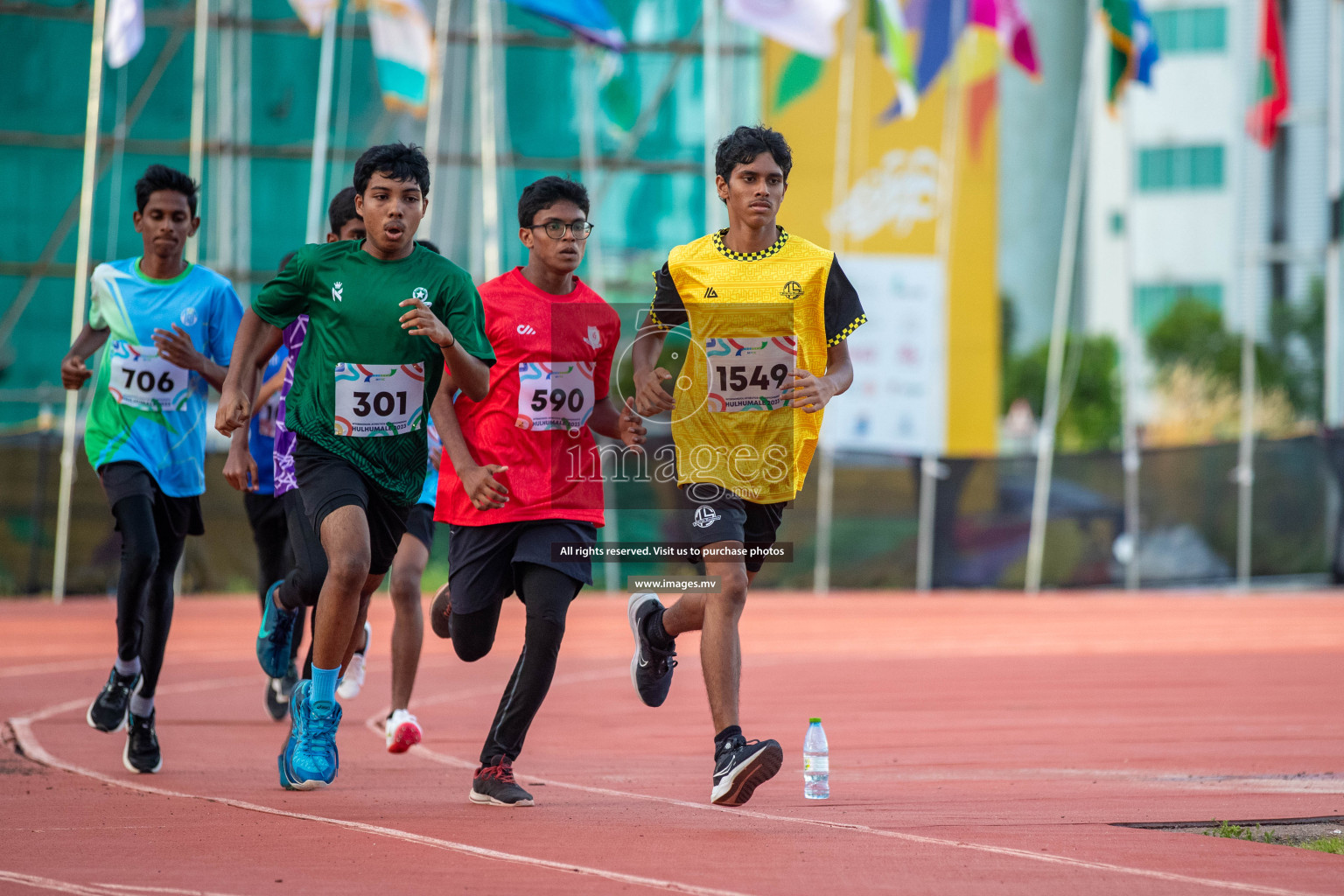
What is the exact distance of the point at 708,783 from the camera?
6383 mm

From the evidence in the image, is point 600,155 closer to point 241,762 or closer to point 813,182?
point 813,182

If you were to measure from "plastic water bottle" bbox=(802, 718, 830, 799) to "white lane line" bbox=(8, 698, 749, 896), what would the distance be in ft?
4.92

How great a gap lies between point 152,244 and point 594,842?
3.57 metres

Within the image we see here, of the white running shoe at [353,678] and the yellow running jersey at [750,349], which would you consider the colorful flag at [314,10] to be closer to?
the white running shoe at [353,678]

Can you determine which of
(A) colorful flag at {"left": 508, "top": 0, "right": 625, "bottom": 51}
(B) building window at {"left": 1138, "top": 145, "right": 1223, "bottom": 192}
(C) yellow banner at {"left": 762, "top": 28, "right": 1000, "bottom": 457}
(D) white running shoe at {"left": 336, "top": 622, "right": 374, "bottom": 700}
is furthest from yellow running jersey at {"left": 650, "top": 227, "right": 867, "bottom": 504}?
(B) building window at {"left": 1138, "top": 145, "right": 1223, "bottom": 192}

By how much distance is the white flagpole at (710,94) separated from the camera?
910 inches

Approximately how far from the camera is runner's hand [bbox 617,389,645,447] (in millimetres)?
5664

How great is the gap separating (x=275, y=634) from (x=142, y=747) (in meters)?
1.09

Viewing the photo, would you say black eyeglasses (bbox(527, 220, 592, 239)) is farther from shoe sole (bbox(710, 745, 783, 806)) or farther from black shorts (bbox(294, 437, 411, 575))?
shoe sole (bbox(710, 745, 783, 806))

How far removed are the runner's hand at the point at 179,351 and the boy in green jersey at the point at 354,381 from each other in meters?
0.79

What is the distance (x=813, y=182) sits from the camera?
97.0ft

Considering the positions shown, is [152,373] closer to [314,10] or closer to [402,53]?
[314,10]

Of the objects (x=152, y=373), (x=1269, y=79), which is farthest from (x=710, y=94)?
(x=152, y=373)

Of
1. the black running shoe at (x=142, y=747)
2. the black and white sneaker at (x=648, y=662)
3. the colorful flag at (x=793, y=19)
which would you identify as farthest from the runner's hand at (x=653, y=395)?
the colorful flag at (x=793, y=19)
